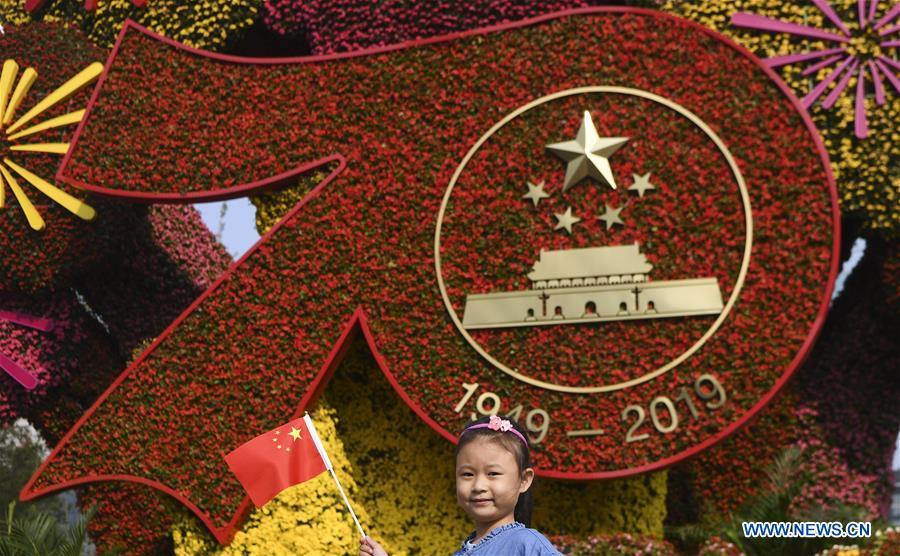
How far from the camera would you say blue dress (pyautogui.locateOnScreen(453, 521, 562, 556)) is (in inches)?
109

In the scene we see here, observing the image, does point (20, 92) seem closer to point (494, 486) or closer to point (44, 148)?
point (44, 148)

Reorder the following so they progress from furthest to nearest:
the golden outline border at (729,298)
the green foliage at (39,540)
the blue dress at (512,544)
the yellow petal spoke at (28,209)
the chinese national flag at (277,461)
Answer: the yellow petal spoke at (28,209) → the green foliage at (39,540) → the golden outline border at (729,298) → the chinese national flag at (277,461) → the blue dress at (512,544)

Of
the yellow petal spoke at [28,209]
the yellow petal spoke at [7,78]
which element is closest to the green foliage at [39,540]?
the yellow petal spoke at [28,209]

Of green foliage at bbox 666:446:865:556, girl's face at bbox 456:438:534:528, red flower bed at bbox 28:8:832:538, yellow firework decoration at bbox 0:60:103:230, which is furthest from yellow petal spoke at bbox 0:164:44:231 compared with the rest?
girl's face at bbox 456:438:534:528

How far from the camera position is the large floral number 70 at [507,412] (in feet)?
21.8

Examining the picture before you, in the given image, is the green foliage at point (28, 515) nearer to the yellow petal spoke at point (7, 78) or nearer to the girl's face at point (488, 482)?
the yellow petal spoke at point (7, 78)

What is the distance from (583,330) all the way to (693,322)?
2.21ft

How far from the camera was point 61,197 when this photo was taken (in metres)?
9.32

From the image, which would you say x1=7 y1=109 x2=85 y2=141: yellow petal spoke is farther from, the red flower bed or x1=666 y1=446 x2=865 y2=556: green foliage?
x1=666 y1=446 x2=865 y2=556: green foliage

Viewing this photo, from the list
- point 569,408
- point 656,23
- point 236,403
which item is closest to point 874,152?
point 656,23

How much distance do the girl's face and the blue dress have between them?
4cm


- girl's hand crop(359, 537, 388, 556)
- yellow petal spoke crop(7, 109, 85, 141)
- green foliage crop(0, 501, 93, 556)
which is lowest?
green foliage crop(0, 501, 93, 556)

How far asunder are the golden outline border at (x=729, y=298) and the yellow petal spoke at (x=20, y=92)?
183 inches

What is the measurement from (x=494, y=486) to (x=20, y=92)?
320 inches
